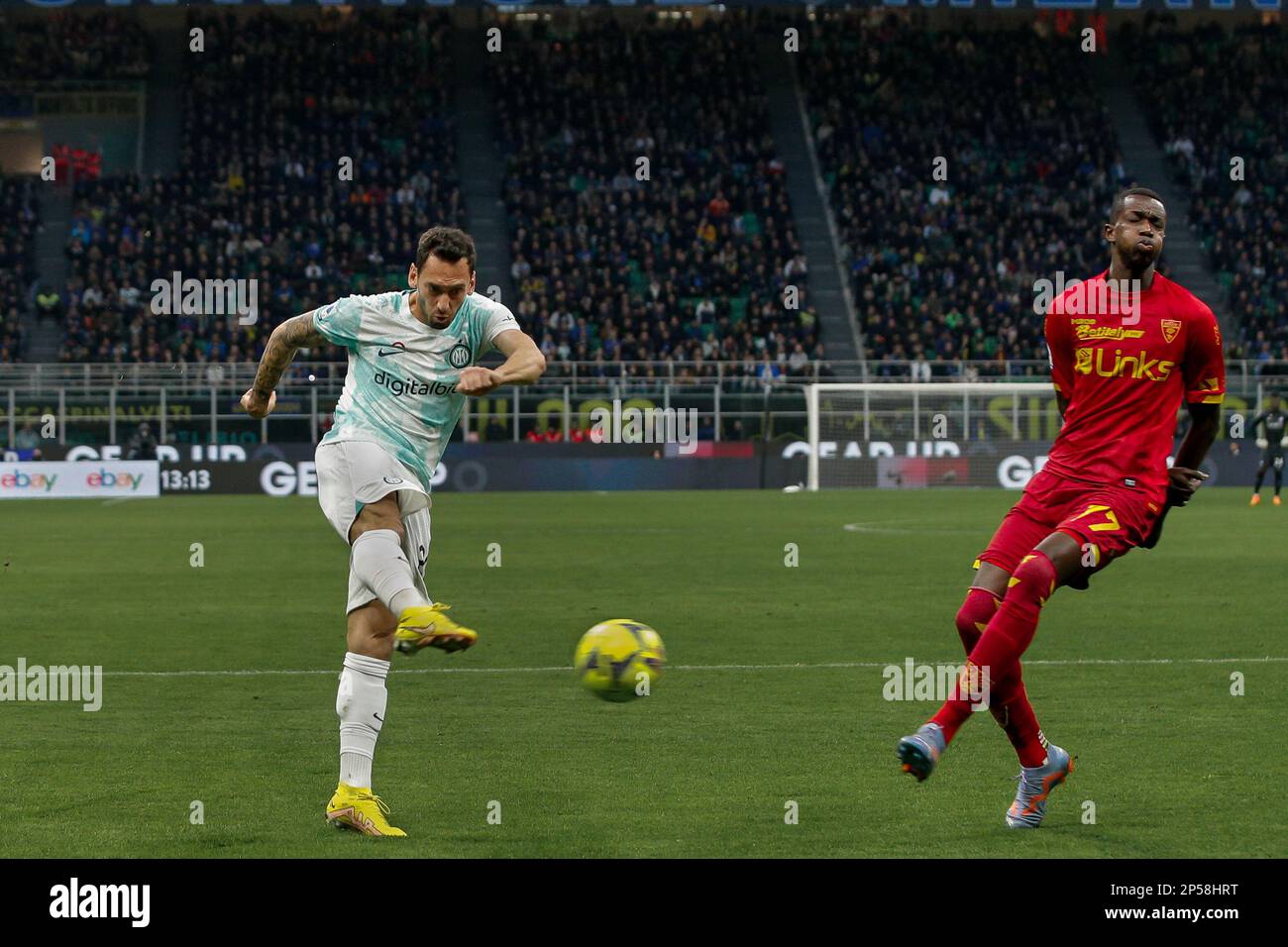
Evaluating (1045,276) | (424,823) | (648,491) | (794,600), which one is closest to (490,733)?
(424,823)

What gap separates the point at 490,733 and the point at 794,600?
7239 mm

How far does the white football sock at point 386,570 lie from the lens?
6580mm

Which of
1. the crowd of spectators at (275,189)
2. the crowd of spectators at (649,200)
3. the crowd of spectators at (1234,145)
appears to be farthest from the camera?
the crowd of spectators at (1234,145)

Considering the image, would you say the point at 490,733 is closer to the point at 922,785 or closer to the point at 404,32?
the point at 922,785

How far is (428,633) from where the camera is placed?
6219 mm

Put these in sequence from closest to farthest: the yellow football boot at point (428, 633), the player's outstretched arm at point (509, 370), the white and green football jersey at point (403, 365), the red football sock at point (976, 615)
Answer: the yellow football boot at point (428, 633)
the player's outstretched arm at point (509, 370)
the red football sock at point (976, 615)
the white and green football jersey at point (403, 365)

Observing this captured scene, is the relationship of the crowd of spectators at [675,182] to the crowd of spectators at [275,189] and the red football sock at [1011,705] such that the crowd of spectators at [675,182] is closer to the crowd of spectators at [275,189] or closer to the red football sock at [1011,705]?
the crowd of spectators at [275,189]

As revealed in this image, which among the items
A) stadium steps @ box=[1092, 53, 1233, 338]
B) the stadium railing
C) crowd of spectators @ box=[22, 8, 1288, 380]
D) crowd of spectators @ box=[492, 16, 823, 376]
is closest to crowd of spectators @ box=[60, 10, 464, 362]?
crowd of spectators @ box=[22, 8, 1288, 380]

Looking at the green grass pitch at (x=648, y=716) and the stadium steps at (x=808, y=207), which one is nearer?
the green grass pitch at (x=648, y=716)

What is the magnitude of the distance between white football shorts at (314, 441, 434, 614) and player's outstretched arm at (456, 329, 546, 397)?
42 centimetres

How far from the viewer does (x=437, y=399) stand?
23.6 ft

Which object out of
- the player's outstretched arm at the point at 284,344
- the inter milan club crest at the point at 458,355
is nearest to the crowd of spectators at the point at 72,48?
the player's outstretched arm at the point at 284,344

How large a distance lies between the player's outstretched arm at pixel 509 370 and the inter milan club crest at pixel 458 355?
4.6 inches

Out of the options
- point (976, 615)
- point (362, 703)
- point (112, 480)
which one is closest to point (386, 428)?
point (362, 703)
